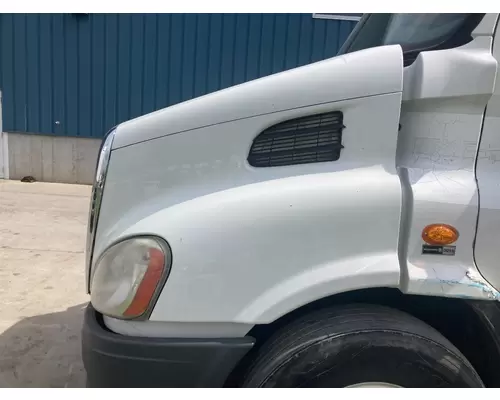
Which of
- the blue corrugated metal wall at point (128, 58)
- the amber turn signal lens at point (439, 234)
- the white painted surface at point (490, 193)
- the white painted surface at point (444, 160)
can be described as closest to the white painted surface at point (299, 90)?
the white painted surface at point (444, 160)

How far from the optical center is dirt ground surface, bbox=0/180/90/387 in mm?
3002

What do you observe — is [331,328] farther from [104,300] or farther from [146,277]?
[104,300]

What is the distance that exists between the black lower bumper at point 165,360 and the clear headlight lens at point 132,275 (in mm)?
116

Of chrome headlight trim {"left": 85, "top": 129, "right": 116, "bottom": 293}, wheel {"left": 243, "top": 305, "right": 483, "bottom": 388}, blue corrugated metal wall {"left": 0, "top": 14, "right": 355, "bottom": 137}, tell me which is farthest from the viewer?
blue corrugated metal wall {"left": 0, "top": 14, "right": 355, "bottom": 137}

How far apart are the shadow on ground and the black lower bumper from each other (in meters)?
1.29

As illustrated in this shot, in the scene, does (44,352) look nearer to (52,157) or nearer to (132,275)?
(132,275)

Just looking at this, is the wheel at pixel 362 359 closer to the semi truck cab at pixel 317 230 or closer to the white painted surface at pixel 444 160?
the semi truck cab at pixel 317 230

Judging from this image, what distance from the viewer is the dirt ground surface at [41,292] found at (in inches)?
118

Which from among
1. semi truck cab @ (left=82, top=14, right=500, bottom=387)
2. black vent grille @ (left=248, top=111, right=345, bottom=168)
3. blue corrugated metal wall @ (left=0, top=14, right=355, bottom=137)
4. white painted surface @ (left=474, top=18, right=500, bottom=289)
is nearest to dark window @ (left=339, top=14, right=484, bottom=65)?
semi truck cab @ (left=82, top=14, right=500, bottom=387)

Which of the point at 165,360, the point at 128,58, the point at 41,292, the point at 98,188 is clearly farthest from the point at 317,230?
the point at 128,58

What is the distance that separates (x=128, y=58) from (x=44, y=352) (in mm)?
6255

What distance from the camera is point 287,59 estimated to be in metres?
8.06

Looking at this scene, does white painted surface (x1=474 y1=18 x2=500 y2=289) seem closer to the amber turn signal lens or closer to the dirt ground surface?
the amber turn signal lens

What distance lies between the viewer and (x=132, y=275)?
167cm
